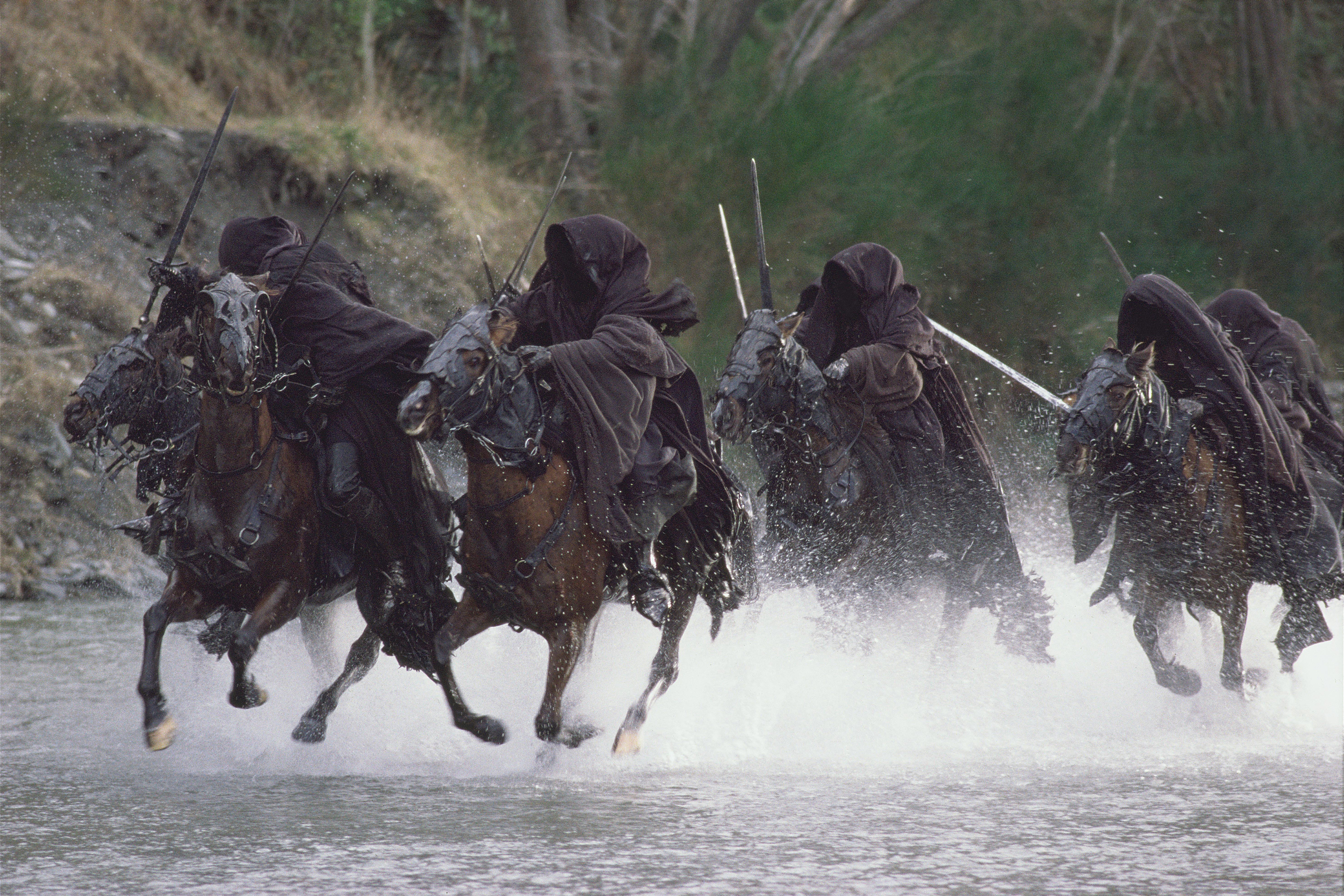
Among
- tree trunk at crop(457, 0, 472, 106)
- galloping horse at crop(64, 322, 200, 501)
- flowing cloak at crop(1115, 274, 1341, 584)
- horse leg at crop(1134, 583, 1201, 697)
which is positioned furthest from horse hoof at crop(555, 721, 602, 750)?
tree trunk at crop(457, 0, 472, 106)

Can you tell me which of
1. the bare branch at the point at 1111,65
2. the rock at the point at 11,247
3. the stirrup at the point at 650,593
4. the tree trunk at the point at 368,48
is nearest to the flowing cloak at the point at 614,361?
the stirrup at the point at 650,593

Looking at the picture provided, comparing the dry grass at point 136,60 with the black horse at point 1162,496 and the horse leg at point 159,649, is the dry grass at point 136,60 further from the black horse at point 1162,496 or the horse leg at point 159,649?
the black horse at point 1162,496

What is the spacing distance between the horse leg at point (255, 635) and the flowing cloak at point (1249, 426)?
4421 mm

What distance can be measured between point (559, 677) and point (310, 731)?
1.31m

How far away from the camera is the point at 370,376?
7.11 meters

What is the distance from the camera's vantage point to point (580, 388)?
260 inches

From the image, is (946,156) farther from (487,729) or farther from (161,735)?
(161,735)

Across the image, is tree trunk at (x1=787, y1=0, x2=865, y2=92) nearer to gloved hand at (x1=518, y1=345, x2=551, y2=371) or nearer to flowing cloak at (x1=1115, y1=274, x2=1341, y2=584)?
flowing cloak at (x1=1115, y1=274, x2=1341, y2=584)

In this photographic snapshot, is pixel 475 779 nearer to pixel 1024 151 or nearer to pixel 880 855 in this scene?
pixel 880 855

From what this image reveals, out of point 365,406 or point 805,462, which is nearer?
point 365,406

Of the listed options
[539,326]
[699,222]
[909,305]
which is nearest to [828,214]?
[699,222]

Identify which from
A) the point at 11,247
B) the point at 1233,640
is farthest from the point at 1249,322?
the point at 11,247

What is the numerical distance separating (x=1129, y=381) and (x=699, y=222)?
13048mm

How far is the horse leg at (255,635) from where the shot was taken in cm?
636
